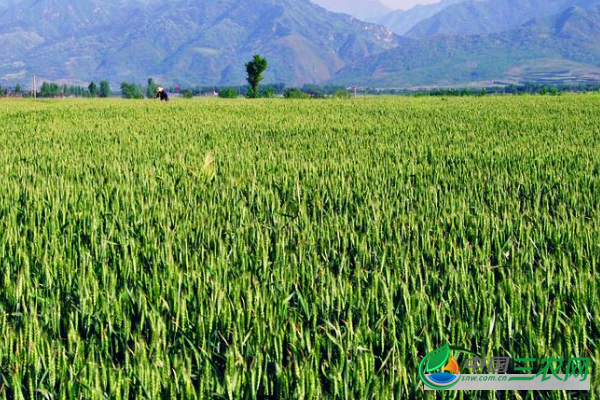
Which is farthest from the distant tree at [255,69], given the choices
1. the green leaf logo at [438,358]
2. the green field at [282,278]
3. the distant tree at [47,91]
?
the distant tree at [47,91]

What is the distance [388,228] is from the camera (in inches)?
145

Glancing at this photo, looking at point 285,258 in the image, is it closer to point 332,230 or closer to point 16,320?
point 332,230

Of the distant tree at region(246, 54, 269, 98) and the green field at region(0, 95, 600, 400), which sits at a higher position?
the distant tree at region(246, 54, 269, 98)

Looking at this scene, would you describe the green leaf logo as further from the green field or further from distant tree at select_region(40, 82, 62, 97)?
distant tree at select_region(40, 82, 62, 97)

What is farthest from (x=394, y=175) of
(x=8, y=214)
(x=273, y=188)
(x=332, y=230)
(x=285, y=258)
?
(x=8, y=214)

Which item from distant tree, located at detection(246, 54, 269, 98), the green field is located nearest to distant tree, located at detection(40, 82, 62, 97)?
distant tree, located at detection(246, 54, 269, 98)

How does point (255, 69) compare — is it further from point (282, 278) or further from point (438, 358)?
point (438, 358)

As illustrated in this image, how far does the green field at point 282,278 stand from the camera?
75.9 inches

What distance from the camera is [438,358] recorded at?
1.99 metres

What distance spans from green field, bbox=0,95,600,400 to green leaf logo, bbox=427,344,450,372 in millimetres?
63

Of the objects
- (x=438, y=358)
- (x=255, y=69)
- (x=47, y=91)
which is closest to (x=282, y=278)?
(x=438, y=358)

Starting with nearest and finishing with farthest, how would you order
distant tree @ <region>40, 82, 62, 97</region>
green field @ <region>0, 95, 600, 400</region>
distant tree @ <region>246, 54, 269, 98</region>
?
green field @ <region>0, 95, 600, 400</region>, distant tree @ <region>246, 54, 269, 98</region>, distant tree @ <region>40, 82, 62, 97</region>

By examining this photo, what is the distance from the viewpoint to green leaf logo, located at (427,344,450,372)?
196 cm

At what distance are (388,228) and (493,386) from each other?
6.13 feet
